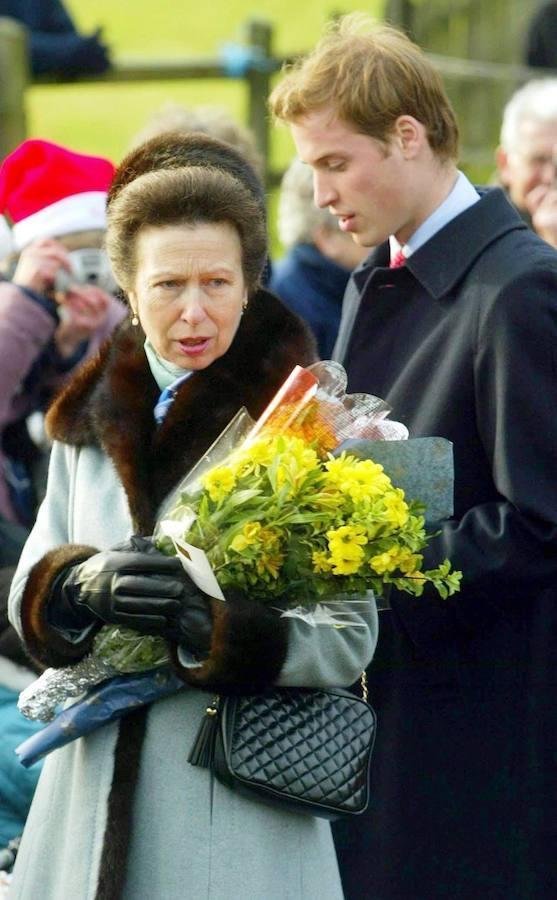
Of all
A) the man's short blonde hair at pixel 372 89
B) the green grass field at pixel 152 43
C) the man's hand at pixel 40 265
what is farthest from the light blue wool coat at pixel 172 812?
the green grass field at pixel 152 43

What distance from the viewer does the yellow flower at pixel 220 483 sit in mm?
2732

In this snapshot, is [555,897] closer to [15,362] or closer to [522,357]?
[522,357]

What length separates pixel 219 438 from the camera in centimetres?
291

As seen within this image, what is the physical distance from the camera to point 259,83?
7723 mm

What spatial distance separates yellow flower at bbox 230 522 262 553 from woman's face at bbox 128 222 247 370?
491mm

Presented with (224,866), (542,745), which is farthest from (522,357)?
(224,866)

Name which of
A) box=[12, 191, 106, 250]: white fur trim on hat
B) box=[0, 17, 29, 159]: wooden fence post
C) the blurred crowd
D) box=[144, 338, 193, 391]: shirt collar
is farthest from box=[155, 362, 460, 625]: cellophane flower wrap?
box=[0, 17, 29, 159]: wooden fence post

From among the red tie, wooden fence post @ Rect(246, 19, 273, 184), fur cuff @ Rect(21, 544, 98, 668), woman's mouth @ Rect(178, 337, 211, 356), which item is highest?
woman's mouth @ Rect(178, 337, 211, 356)

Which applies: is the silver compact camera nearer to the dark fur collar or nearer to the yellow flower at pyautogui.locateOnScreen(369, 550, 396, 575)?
the dark fur collar

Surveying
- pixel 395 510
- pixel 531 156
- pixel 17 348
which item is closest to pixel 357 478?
pixel 395 510

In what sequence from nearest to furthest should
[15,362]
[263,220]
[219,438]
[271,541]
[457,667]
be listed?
[271,541], [219,438], [263,220], [457,667], [15,362]

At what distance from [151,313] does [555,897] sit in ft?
5.21

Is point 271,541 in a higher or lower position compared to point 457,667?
higher

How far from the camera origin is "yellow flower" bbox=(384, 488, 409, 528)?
2.72m
